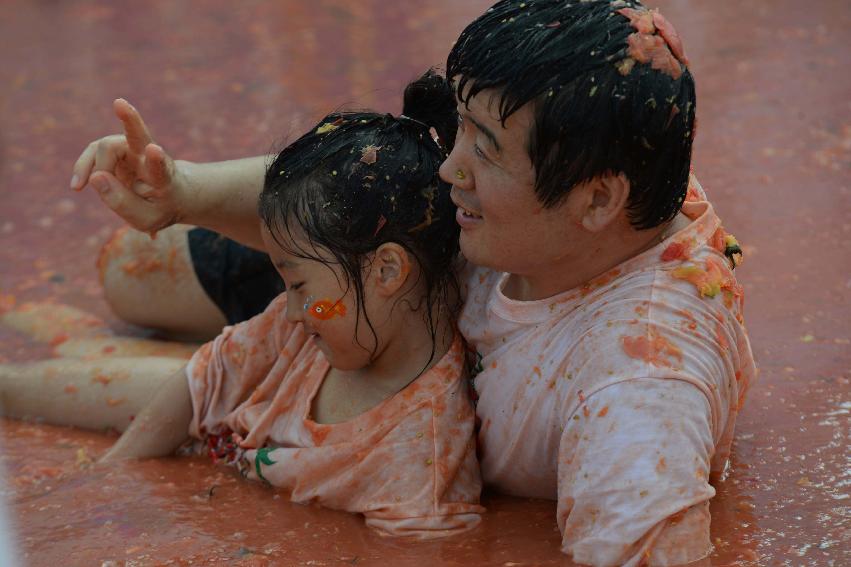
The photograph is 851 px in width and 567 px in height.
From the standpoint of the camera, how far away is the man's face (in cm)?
204

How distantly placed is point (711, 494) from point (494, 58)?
829mm

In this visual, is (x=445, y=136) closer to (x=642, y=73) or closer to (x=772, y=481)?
(x=642, y=73)

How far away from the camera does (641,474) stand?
1.93 m

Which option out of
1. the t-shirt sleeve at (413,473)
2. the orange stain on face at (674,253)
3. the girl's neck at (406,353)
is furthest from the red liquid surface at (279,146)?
the orange stain on face at (674,253)

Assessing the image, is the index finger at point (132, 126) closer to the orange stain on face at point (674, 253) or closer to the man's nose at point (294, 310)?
the man's nose at point (294, 310)

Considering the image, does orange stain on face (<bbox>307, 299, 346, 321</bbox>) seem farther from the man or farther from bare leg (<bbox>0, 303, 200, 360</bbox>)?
bare leg (<bbox>0, 303, 200, 360</bbox>)

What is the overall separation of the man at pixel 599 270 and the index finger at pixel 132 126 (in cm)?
71

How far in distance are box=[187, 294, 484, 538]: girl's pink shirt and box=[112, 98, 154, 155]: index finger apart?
1.73ft

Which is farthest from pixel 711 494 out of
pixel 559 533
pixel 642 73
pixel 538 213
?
pixel 642 73

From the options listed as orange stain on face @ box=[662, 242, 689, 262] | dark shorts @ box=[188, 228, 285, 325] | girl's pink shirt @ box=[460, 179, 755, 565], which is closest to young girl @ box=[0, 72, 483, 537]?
girl's pink shirt @ box=[460, 179, 755, 565]

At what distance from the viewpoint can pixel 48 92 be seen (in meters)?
5.55

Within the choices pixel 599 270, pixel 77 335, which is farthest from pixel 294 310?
pixel 77 335

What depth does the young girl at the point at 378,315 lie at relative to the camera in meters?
2.25

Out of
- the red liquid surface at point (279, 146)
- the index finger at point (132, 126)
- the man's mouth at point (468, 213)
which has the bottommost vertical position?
the red liquid surface at point (279, 146)
